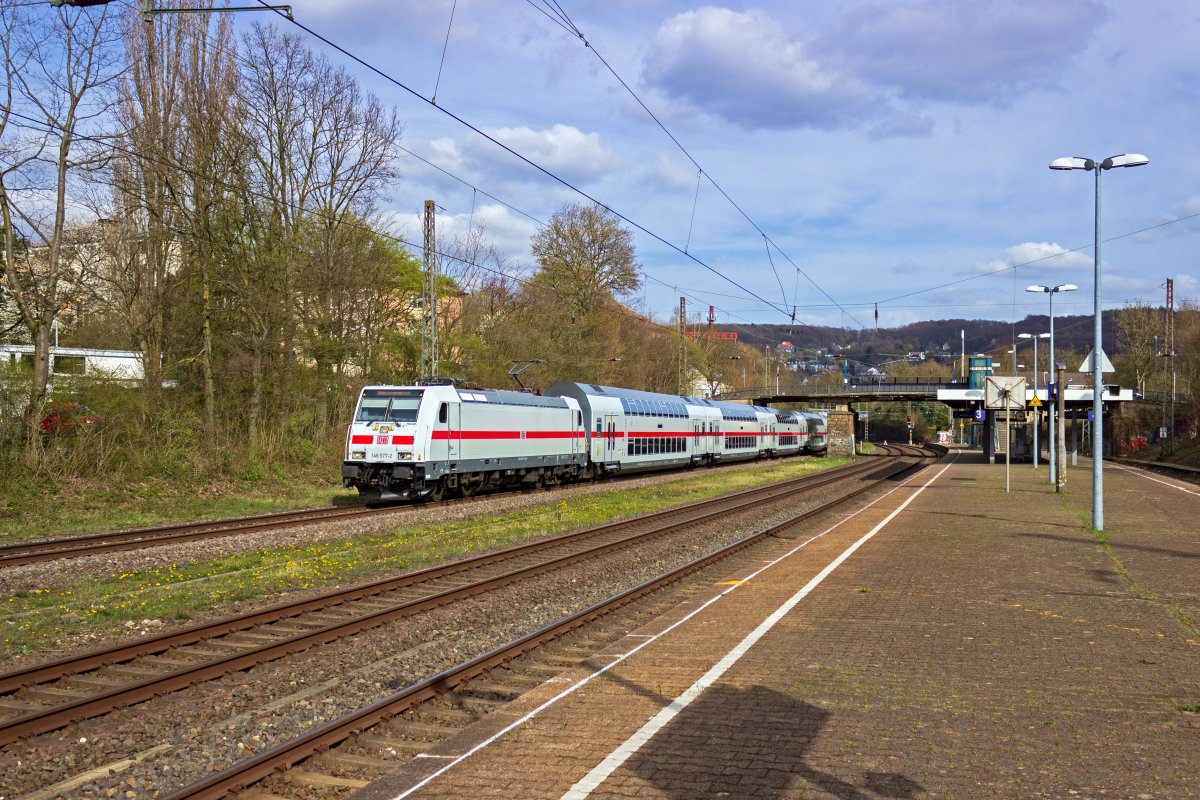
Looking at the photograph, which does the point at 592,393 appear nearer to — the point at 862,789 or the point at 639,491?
the point at 639,491

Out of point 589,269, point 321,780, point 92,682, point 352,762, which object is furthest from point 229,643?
point 589,269

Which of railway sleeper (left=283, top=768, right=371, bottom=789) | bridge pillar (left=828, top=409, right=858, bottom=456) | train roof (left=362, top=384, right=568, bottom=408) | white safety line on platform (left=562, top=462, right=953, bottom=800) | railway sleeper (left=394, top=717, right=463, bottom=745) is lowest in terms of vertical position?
railway sleeper (left=394, top=717, right=463, bottom=745)

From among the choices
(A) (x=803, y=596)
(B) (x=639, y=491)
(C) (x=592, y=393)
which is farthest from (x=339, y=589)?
(C) (x=592, y=393)

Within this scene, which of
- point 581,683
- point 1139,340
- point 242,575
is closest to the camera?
point 581,683

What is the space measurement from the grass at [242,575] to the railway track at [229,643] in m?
0.94

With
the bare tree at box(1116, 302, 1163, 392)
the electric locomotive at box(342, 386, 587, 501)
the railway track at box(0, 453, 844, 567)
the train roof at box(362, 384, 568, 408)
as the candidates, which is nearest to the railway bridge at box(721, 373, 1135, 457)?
the bare tree at box(1116, 302, 1163, 392)

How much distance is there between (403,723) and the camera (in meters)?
7.26

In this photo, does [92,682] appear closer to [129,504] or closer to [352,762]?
[352,762]

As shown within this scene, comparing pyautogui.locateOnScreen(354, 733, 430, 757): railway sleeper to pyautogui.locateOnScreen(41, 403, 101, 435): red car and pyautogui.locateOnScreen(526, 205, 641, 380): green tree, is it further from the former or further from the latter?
pyautogui.locateOnScreen(526, 205, 641, 380): green tree

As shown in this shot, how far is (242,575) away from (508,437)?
14412 millimetres

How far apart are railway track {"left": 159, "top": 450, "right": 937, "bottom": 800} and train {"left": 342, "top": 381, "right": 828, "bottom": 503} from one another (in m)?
13.3

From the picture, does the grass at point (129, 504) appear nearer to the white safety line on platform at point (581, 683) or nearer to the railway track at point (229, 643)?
the railway track at point (229, 643)

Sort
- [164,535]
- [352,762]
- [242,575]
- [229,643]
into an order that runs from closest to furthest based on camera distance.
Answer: [352,762]
[229,643]
[242,575]
[164,535]

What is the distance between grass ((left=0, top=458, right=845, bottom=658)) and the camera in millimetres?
10494
